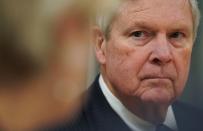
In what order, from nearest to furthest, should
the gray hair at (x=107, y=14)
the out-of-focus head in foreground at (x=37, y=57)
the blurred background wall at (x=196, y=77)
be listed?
the out-of-focus head in foreground at (x=37, y=57) → the gray hair at (x=107, y=14) → the blurred background wall at (x=196, y=77)

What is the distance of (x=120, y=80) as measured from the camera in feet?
4.68

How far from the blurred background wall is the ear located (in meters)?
0.30

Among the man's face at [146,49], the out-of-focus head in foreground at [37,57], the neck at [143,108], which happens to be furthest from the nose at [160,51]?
the out-of-focus head in foreground at [37,57]

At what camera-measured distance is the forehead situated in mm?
1381

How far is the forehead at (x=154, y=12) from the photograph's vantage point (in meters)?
1.38

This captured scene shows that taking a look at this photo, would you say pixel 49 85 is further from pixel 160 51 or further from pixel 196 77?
pixel 196 77

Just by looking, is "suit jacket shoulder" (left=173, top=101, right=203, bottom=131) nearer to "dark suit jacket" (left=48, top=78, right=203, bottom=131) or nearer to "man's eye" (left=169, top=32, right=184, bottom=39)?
"dark suit jacket" (left=48, top=78, right=203, bottom=131)

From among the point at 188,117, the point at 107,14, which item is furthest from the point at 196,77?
the point at 107,14

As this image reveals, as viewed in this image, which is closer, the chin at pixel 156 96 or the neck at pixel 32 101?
the neck at pixel 32 101

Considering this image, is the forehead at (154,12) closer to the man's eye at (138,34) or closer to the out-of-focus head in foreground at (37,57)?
the man's eye at (138,34)

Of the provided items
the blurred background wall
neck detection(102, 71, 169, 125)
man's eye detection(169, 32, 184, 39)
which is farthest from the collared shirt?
man's eye detection(169, 32, 184, 39)

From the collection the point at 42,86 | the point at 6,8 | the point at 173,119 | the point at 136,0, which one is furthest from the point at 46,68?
the point at 173,119

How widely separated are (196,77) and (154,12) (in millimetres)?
283

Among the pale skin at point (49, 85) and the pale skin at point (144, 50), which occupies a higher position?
the pale skin at point (49, 85)
